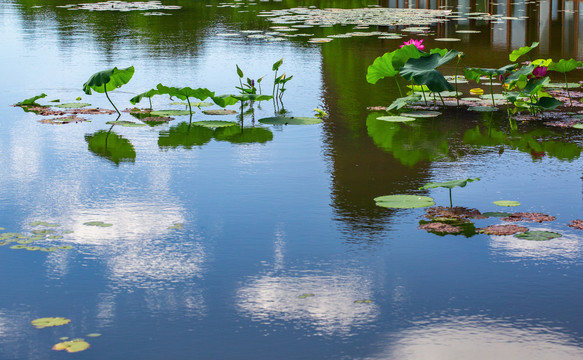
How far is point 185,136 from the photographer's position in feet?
18.1

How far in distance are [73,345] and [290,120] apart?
3.64 meters

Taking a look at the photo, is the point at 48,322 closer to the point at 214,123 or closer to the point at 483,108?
the point at 214,123

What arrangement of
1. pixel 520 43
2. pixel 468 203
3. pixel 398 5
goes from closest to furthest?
pixel 468 203
pixel 520 43
pixel 398 5

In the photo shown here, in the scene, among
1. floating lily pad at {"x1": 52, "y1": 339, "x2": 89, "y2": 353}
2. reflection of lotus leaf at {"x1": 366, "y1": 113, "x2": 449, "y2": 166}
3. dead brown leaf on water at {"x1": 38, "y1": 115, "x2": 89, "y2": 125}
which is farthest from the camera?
dead brown leaf on water at {"x1": 38, "y1": 115, "x2": 89, "y2": 125}

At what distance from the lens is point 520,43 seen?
10.6 metres

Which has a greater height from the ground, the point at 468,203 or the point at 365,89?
the point at 365,89

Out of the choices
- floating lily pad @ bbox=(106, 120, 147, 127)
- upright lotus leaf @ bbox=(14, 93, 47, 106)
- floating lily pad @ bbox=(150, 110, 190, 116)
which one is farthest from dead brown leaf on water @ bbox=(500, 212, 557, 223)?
upright lotus leaf @ bbox=(14, 93, 47, 106)

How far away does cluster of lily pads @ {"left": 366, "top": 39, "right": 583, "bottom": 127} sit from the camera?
18.9 feet

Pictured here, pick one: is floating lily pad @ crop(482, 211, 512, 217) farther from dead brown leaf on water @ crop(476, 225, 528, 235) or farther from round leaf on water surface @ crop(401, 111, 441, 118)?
round leaf on water surface @ crop(401, 111, 441, 118)

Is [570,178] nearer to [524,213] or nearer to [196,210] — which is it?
[524,213]

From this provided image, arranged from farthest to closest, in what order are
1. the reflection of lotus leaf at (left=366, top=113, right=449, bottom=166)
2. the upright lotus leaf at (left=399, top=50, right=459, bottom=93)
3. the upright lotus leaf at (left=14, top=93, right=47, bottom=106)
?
the upright lotus leaf at (left=14, top=93, right=47, bottom=106), the upright lotus leaf at (left=399, top=50, right=459, bottom=93), the reflection of lotus leaf at (left=366, top=113, right=449, bottom=166)

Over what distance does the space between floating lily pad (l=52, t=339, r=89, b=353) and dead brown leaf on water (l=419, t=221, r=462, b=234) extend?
5.53 ft

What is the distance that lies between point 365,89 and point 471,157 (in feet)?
8.44

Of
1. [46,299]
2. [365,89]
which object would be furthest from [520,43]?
[46,299]
